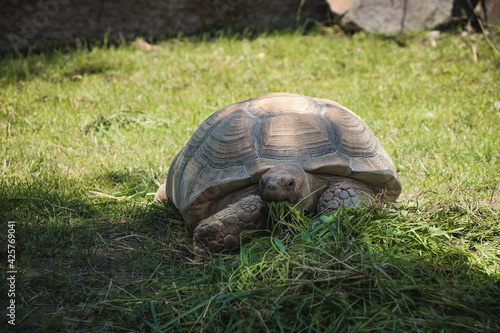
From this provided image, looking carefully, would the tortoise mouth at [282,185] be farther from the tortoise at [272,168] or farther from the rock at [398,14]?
the rock at [398,14]

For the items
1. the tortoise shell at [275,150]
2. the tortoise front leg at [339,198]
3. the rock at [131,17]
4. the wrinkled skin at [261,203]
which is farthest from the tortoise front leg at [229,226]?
the rock at [131,17]

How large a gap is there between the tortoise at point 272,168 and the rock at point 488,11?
4321 millimetres

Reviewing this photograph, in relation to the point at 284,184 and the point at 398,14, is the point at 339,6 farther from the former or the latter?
the point at 284,184

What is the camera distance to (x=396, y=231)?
89.5 inches

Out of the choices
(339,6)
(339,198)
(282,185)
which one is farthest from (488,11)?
(282,185)

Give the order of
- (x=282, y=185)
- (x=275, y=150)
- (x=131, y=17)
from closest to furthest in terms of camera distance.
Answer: (x=282, y=185), (x=275, y=150), (x=131, y=17)

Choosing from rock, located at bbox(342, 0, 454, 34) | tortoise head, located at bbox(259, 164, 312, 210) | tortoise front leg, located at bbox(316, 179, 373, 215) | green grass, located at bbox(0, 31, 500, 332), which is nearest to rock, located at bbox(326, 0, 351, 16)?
rock, located at bbox(342, 0, 454, 34)

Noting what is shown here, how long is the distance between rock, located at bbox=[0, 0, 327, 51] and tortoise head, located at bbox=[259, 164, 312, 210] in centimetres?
464

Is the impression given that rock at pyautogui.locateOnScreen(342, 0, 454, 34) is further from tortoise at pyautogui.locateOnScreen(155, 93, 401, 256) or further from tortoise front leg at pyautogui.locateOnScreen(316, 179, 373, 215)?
tortoise front leg at pyautogui.locateOnScreen(316, 179, 373, 215)

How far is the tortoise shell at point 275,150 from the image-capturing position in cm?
245

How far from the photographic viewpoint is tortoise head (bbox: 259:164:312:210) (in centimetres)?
222

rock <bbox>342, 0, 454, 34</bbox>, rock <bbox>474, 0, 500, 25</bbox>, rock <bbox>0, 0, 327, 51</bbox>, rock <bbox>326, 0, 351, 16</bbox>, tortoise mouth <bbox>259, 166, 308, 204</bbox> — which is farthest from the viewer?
rock <bbox>326, 0, 351, 16</bbox>

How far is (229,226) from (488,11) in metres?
5.29

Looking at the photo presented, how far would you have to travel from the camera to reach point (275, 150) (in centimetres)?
246
